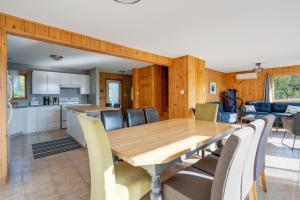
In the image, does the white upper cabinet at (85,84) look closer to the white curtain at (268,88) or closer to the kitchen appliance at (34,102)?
the kitchen appliance at (34,102)

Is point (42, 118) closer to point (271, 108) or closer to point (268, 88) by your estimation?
point (271, 108)

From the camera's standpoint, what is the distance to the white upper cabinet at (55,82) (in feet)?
17.1

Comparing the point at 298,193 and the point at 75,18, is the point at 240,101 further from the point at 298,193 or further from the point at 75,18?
the point at 75,18

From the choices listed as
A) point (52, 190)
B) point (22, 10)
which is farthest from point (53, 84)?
point (52, 190)

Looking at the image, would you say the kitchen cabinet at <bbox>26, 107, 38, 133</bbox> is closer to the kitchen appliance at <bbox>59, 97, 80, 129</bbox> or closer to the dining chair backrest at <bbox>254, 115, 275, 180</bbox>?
the kitchen appliance at <bbox>59, 97, 80, 129</bbox>

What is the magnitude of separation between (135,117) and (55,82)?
174 inches

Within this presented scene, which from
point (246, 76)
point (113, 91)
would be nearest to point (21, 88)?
point (113, 91)

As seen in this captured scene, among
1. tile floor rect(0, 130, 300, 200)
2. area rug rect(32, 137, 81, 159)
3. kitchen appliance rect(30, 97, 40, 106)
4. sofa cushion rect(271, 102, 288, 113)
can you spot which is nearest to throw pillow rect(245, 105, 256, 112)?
sofa cushion rect(271, 102, 288, 113)

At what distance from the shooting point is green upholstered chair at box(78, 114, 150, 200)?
1.19 metres

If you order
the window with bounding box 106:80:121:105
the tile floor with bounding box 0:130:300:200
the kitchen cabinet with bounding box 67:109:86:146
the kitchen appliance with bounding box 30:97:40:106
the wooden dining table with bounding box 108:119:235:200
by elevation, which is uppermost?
the window with bounding box 106:80:121:105

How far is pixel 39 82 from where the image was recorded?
5.27m

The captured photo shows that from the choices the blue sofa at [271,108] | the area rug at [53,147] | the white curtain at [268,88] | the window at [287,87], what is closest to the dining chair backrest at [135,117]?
the area rug at [53,147]

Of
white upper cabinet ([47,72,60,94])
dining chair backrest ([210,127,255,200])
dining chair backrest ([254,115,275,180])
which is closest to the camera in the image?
dining chair backrest ([210,127,255,200])

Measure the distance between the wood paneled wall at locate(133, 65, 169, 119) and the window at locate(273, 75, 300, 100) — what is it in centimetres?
475
